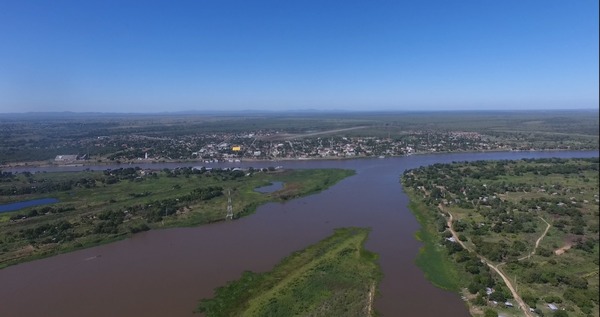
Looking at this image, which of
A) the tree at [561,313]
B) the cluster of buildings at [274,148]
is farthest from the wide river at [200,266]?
the cluster of buildings at [274,148]

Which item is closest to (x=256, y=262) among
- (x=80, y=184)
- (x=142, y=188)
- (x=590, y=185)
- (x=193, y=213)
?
(x=193, y=213)

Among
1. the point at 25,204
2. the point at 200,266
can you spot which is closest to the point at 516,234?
the point at 200,266

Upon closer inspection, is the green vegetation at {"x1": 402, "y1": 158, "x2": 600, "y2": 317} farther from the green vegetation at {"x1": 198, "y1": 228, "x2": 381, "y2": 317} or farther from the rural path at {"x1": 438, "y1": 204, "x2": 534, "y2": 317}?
the green vegetation at {"x1": 198, "y1": 228, "x2": 381, "y2": 317}

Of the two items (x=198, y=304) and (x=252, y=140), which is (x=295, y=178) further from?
(x=252, y=140)

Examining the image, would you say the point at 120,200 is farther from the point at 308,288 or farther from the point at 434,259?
the point at 434,259

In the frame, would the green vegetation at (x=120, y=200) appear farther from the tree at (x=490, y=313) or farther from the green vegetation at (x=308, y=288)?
the tree at (x=490, y=313)

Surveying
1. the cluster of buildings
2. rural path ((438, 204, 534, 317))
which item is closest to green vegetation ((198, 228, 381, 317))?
rural path ((438, 204, 534, 317))
